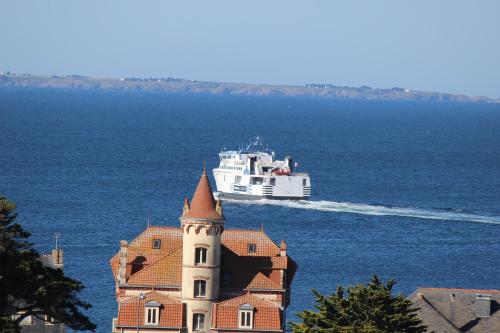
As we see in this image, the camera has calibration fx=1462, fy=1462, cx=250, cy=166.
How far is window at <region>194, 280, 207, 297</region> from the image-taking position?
63.8 meters

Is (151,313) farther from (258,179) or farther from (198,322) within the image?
(258,179)

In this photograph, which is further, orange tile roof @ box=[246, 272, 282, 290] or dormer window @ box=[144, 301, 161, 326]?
orange tile roof @ box=[246, 272, 282, 290]

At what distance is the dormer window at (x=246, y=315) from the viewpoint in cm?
6303

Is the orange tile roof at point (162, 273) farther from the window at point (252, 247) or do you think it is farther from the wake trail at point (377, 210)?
the wake trail at point (377, 210)

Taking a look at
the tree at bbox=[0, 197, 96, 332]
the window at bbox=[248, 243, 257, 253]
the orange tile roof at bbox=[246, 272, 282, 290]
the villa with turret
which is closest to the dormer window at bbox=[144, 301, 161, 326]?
the villa with turret

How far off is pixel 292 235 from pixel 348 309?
6850 cm

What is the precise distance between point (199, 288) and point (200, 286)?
0.10 meters

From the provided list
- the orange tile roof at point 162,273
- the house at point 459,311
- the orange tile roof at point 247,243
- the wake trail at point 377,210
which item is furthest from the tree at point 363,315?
the wake trail at point 377,210

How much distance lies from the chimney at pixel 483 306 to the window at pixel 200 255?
12392 mm

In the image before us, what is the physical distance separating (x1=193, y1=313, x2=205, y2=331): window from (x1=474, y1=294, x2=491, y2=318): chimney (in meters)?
12.3

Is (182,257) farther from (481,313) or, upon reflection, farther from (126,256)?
(481,313)

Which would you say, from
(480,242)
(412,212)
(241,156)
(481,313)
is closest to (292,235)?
(480,242)

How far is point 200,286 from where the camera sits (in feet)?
209

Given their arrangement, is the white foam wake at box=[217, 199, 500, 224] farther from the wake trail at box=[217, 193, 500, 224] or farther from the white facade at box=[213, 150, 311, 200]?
the white facade at box=[213, 150, 311, 200]
